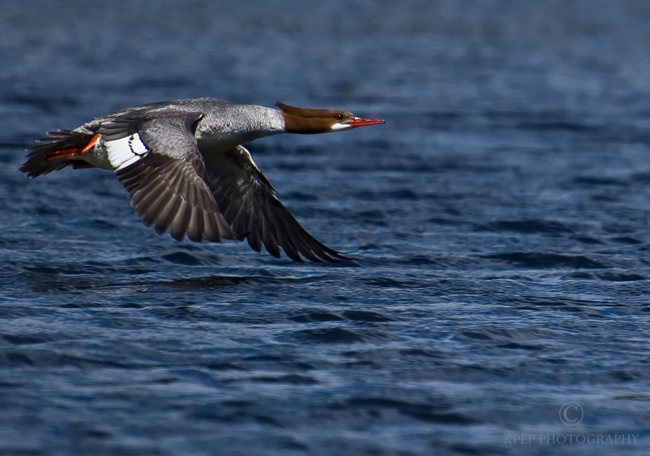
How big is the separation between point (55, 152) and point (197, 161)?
1.37m

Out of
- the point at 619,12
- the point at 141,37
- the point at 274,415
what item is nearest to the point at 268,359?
the point at 274,415

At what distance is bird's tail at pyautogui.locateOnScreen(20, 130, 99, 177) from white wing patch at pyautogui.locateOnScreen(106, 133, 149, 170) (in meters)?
0.48

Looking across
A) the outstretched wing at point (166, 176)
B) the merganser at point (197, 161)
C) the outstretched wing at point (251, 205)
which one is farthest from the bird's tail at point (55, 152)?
the outstretched wing at point (251, 205)

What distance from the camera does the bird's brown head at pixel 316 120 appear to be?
769cm

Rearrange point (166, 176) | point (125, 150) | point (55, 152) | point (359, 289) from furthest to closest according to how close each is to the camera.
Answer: point (55, 152), point (359, 289), point (125, 150), point (166, 176)

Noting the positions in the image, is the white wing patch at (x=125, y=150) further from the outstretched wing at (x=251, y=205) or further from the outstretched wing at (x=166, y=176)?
the outstretched wing at (x=251, y=205)

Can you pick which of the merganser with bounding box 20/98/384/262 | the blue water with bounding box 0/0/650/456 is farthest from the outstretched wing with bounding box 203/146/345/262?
the blue water with bounding box 0/0/650/456

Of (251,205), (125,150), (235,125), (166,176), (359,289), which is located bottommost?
(359,289)

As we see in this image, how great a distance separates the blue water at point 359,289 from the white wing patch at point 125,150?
2.78 ft

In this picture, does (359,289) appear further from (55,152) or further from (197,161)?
(55,152)

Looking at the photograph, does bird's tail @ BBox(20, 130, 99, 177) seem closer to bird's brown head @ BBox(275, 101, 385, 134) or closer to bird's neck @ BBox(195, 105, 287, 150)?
bird's neck @ BBox(195, 105, 287, 150)

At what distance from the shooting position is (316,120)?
7.71 m

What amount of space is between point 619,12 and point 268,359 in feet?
69.5

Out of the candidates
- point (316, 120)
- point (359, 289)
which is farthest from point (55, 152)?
point (359, 289)
